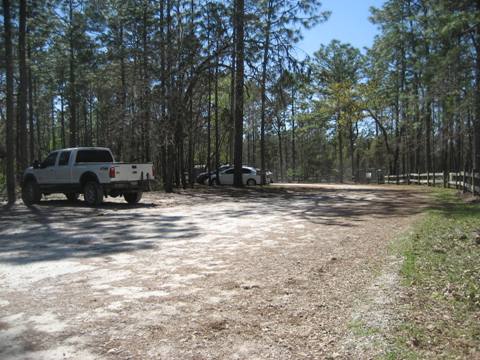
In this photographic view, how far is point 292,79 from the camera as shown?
21.1 metres

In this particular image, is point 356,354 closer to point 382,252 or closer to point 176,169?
point 382,252

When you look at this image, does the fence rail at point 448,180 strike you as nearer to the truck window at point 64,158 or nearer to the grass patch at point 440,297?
the grass patch at point 440,297

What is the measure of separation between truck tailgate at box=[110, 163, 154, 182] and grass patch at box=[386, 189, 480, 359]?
9896 millimetres

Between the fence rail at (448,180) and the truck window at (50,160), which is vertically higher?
the truck window at (50,160)

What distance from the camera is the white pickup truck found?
15906mm

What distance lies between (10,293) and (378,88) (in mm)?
38890

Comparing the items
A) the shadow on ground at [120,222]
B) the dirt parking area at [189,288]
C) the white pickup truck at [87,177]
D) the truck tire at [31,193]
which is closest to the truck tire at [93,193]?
the white pickup truck at [87,177]

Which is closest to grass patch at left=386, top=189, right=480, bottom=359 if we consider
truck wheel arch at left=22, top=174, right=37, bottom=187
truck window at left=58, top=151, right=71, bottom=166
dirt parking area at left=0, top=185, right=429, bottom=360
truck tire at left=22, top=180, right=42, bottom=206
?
dirt parking area at left=0, top=185, right=429, bottom=360

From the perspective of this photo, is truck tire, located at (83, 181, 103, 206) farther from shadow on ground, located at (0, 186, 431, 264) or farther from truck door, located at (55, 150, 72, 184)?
truck door, located at (55, 150, 72, 184)

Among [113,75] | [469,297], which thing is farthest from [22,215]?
[113,75]

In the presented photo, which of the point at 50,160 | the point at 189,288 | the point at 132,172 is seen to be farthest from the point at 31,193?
the point at 189,288

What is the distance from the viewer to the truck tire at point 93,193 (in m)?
15.9

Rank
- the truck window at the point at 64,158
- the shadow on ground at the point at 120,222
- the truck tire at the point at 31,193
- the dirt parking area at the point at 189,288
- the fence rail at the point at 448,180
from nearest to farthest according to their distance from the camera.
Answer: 1. the dirt parking area at the point at 189,288
2. the shadow on ground at the point at 120,222
3. the truck window at the point at 64,158
4. the truck tire at the point at 31,193
5. the fence rail at the point at 448,180

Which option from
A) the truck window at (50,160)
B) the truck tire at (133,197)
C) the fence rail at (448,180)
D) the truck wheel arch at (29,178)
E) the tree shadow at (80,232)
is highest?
the truck window at (50,160)
